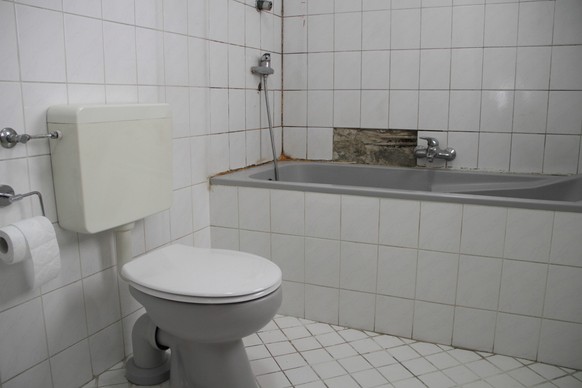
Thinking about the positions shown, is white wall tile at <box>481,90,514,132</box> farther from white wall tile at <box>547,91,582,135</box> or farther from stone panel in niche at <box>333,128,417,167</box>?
stone panel in niche at <box>333,128,417,167</box>

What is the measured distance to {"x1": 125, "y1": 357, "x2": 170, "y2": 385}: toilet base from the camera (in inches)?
68.7

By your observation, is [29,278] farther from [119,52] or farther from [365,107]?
[365,107]

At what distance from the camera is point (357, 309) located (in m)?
2.16

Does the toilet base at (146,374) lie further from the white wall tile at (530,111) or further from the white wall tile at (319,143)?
the white wall tile at (530,111)

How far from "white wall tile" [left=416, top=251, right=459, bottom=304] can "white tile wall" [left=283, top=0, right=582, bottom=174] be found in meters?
0.82

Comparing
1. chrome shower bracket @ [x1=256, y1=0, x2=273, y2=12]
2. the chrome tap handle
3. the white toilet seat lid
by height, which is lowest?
the white toilet seat lid

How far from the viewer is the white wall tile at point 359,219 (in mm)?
2064

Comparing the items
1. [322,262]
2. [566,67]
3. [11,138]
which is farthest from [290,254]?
[566,67]

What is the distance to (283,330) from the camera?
7.11 ft

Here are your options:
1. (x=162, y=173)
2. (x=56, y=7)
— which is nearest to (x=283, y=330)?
(x=162, y=173)

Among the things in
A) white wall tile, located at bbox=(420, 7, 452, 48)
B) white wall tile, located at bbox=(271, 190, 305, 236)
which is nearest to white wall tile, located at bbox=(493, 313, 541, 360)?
white wall tile, located at bbox=(271, 190, 305, 236)

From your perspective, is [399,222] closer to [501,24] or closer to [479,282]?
[479,282]

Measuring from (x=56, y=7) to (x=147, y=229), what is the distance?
2.78 feet

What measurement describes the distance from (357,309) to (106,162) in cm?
121
